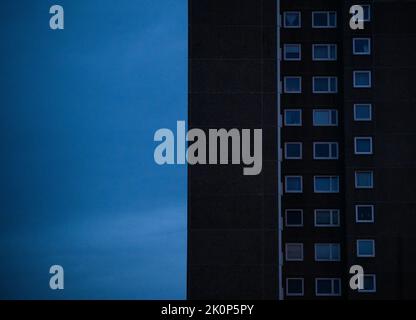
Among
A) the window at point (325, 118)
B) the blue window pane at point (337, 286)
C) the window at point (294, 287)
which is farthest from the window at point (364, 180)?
the window at point (294, 287)

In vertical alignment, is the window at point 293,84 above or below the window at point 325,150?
above

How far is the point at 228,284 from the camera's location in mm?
44625

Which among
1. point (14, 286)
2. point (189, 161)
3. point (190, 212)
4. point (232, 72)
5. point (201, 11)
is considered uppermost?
point (201, 11)

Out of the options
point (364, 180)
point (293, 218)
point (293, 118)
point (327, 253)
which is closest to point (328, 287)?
point (327, 253)

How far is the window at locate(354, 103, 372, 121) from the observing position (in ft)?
173

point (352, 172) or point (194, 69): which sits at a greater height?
point (194, 69)

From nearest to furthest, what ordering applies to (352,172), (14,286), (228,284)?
(228,284) → (14,286) → (352,172)

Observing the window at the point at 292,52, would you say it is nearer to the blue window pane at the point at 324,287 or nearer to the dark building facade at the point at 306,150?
the dark building facade at the point at 306,150

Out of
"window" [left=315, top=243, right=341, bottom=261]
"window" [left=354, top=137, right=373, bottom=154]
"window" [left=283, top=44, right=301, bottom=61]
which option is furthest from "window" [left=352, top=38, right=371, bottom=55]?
"window" [left=315, top=243, right=341, bottom=261]

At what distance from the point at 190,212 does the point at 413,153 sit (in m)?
17.1

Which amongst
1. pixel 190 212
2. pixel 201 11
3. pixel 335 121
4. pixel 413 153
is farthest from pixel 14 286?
pixel 413 153

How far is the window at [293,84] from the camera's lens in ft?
180

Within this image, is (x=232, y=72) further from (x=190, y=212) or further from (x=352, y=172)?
(x=352, y=172)

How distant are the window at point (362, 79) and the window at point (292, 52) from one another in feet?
15.1
